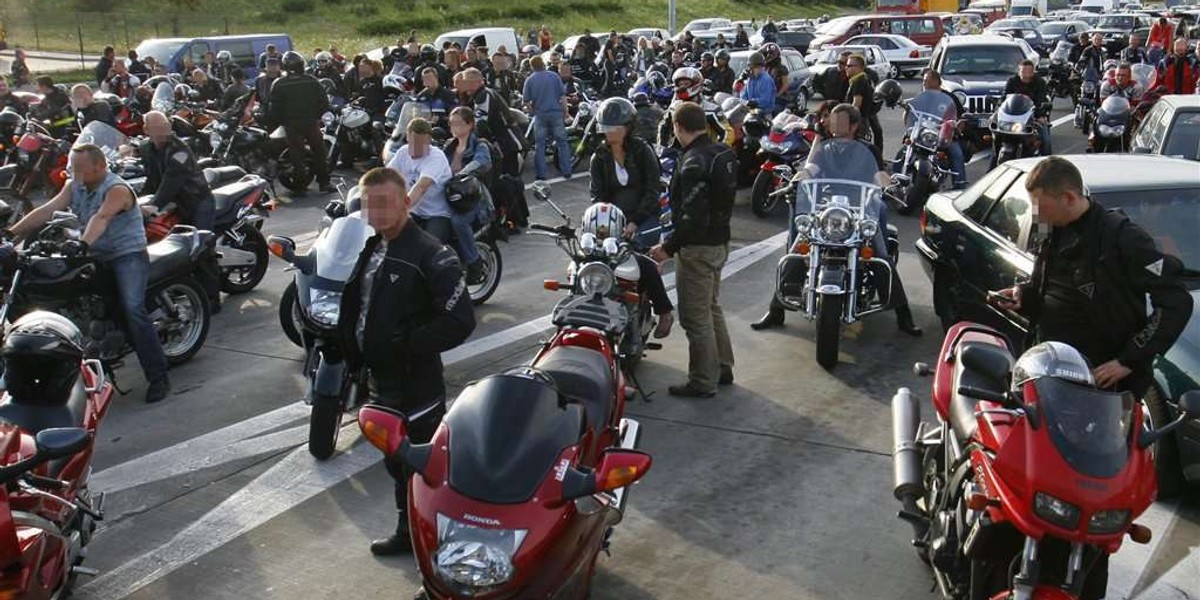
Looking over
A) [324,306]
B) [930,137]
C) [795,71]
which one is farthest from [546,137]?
[795,71]

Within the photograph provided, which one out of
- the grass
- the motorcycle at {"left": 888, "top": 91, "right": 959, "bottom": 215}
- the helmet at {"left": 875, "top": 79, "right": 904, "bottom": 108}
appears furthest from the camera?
the grass

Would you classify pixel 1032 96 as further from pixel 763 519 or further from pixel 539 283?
pixel 763 519

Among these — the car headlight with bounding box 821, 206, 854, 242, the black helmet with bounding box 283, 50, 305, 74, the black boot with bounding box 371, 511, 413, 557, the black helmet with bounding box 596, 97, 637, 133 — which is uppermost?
the black helmet with bounding box 596, 97, 637, 133

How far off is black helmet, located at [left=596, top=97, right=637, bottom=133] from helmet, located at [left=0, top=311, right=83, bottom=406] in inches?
155

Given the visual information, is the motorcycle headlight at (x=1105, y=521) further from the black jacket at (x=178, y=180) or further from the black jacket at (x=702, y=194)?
the black jacket at (x=178, y=180)

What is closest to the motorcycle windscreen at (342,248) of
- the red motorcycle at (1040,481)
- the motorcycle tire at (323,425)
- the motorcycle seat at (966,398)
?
the motorcycle tire at (323,425)

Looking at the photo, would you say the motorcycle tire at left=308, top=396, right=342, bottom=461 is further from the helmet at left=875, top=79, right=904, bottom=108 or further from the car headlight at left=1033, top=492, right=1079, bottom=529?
the helmet at left=875, top=79, right=904, bottom=108

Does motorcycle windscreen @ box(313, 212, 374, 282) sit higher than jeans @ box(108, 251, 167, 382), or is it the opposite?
motorcycle windscreen @ box(313, 212, 374, 282)

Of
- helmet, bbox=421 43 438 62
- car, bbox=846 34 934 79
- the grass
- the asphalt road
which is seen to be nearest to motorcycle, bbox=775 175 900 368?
the asphalt road

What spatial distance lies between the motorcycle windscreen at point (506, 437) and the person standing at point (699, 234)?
3.31 m

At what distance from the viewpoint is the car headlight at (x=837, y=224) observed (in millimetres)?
8242

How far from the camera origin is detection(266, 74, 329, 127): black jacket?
15250mm

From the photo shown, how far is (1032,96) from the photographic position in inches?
653

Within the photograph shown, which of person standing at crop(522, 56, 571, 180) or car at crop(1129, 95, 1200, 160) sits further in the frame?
person standing at crop(522, 56, 571, 180)
